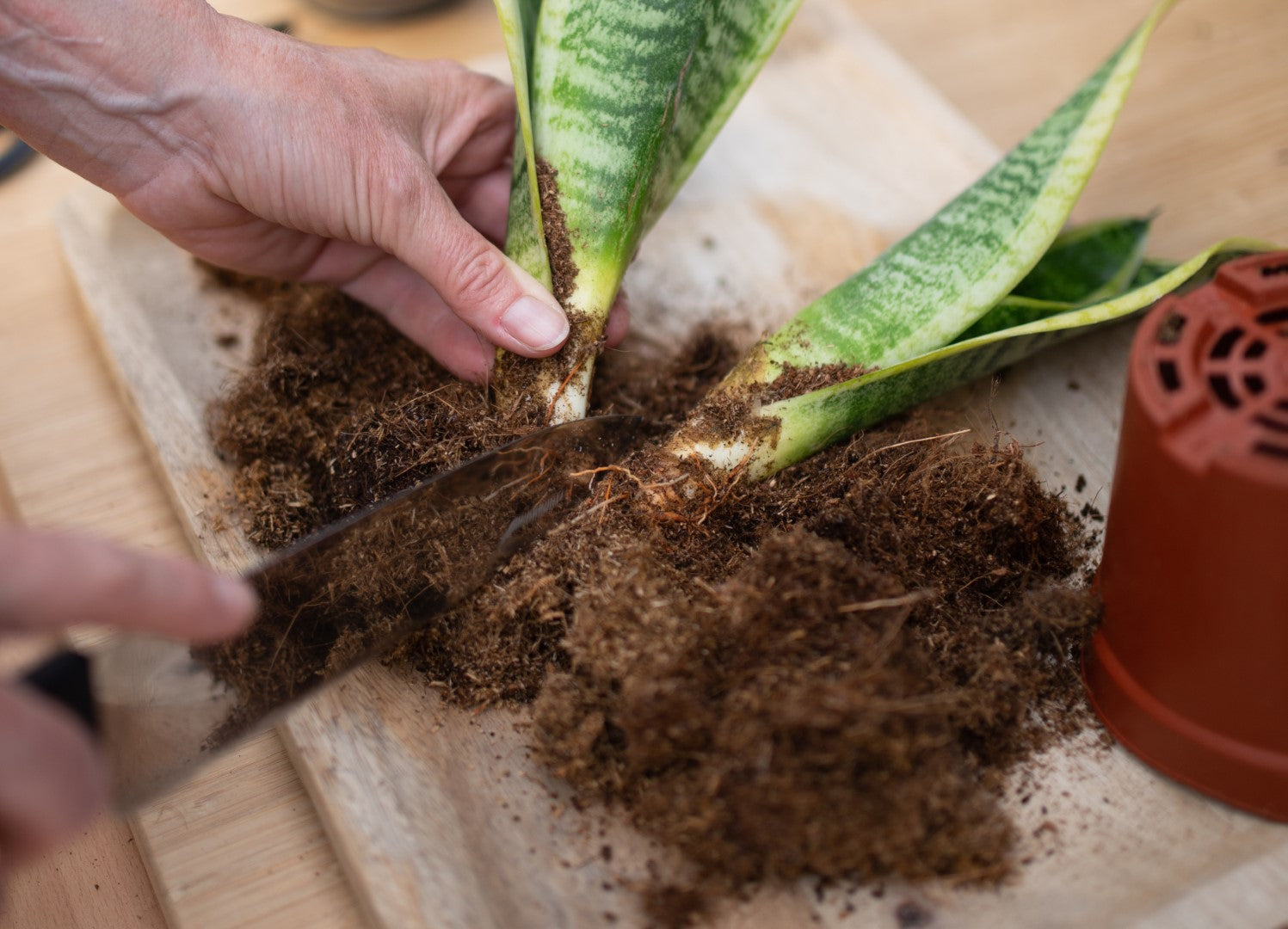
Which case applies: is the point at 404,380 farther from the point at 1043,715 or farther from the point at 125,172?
the point at 1043,715

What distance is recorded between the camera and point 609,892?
0.81 meters

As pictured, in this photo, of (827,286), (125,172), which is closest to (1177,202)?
(827,286)

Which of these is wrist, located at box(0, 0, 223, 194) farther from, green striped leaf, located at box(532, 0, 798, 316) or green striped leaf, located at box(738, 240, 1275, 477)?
green striped leaf, located at box(738, 240, 1275, 477)

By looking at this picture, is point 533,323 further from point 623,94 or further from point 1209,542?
point 1209,542

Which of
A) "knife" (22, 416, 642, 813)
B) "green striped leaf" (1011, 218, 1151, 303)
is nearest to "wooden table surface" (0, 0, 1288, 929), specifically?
"knife" (22, 416, 642, 813)

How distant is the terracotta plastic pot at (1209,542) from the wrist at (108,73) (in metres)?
0.93

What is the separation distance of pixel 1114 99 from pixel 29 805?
106 centimetres

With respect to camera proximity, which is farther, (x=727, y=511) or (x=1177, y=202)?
(x=1177, y=202)

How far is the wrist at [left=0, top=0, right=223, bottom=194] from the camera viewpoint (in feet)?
3.22

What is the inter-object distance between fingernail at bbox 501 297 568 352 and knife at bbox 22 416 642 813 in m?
0.09

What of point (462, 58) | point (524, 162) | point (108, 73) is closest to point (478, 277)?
point (524, 162)

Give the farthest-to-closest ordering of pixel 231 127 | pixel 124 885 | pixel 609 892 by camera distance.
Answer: pixel 231 127 → pixel 124 885 → pixel 609 892

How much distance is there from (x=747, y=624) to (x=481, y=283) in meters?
0.44

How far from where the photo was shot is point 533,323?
0.99 metres
